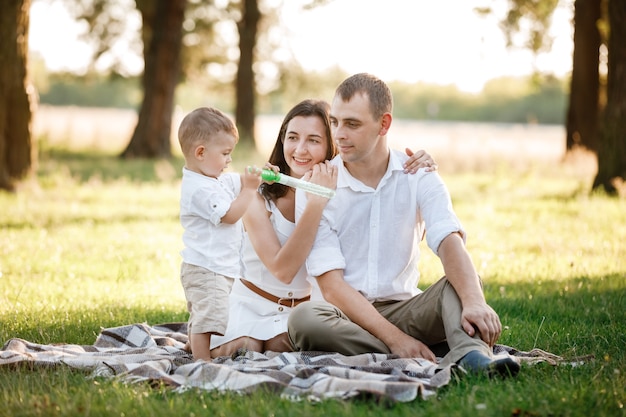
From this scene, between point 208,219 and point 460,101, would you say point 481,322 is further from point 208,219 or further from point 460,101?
point 460,101

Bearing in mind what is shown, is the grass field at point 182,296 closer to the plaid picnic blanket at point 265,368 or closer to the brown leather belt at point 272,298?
the plaid picnic blanket at point 265,368

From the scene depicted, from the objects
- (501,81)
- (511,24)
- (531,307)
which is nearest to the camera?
(531,307)

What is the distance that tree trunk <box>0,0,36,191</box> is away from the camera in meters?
10.7

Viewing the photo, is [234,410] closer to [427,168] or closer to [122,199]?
[427,168]

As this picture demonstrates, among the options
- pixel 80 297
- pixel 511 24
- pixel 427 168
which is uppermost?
pixel 511 24

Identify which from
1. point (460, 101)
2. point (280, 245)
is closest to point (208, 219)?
point (280, 245)

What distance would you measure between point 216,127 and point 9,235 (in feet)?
14.4

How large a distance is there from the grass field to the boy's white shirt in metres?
0.93

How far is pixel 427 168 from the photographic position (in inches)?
168

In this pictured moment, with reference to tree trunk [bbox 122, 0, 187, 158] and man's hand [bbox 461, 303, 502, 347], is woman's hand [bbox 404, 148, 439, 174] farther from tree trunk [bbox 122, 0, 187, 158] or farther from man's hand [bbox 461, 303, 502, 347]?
tree trunk [bbox 122, 0, 187, 158]

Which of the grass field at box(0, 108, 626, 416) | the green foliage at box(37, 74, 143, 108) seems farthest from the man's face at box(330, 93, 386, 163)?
the green foliage at box(37, 74, 143, 108)

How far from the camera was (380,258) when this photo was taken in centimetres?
425

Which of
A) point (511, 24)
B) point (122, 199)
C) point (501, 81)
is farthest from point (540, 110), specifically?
point (122, 199)

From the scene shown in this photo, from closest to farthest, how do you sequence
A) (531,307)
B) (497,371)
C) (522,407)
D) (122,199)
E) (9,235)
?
(522,407), (497,371), (531,307), (9,235), (122,199)
